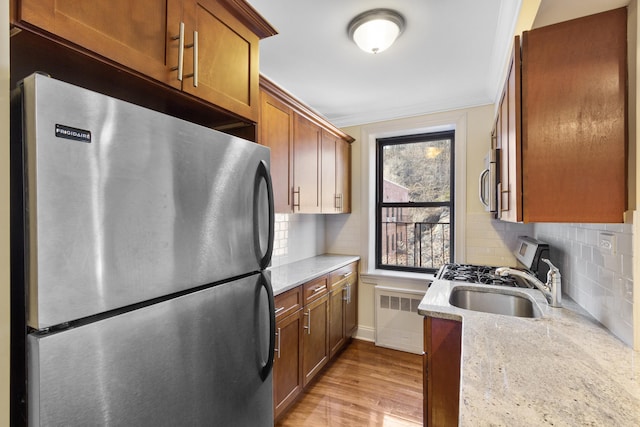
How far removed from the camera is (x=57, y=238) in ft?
2.18

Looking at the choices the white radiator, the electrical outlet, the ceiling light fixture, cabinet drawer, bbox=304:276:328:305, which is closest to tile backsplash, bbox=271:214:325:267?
cabinet drawer, bbox=304:276:328:305

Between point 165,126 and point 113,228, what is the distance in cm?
32

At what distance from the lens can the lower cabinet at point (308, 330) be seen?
6.48 feet

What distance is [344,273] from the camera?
3.02 metres

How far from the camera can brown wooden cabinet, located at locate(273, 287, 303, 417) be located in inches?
75.8

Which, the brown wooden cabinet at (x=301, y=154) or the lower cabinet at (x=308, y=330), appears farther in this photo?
the brown wooden cabinet at (x=301, y=154)

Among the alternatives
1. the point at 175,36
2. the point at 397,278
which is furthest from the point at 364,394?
the point at 175,36

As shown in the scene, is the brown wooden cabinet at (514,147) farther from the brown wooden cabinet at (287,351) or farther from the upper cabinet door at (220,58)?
the brown wooden cabinet at (287,351)

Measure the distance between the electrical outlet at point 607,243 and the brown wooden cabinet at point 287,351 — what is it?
1.62 meters

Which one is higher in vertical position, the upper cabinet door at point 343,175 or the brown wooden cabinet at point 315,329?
the upper cabinet door at point 343,175

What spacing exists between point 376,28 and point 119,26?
51.5 inches

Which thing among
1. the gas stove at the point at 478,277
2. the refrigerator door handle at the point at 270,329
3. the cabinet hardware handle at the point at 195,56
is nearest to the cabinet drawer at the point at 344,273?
the gas stove at the point at 478,277

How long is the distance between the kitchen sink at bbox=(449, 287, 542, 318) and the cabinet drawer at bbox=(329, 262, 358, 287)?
1087 mm

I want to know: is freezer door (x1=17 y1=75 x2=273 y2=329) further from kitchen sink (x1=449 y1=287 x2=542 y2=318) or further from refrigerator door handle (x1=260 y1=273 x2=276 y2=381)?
kitchen sink (x1=449 y1=287 x2=542 y2=318)
